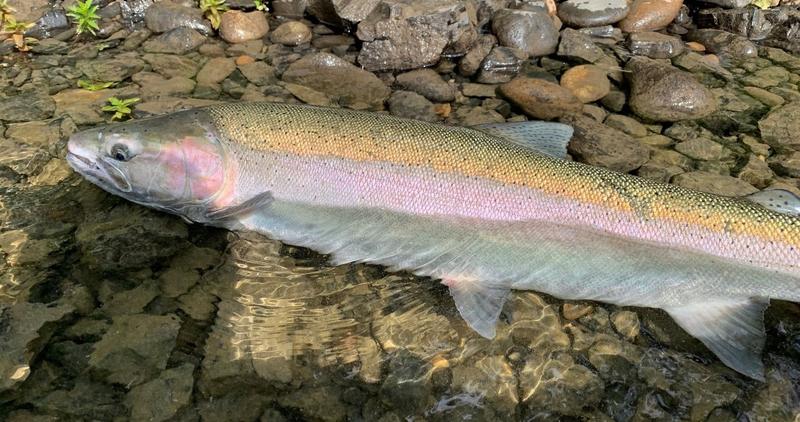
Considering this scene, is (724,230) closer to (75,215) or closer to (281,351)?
(281,351)

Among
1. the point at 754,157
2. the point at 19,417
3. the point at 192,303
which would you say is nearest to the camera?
the point at 19,417

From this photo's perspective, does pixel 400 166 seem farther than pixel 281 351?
Yes

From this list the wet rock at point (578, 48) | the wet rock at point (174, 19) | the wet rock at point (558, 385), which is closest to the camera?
the wet rock at point (558, 385)

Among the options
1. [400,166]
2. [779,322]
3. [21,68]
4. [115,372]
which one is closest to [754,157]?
[779,322]

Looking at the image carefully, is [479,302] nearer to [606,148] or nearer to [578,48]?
[606,148]

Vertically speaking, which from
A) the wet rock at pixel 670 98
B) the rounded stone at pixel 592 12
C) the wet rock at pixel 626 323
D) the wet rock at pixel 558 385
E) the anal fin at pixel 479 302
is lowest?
the wet rock at pixel 558 385

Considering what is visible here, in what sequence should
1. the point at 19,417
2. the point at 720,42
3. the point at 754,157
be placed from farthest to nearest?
1. the point at 720,42
2. the point at 754,157
3. the point at 19,417

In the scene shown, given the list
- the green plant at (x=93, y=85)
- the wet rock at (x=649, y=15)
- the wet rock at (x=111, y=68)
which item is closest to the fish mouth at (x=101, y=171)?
the green plant at (x=93, y=85)

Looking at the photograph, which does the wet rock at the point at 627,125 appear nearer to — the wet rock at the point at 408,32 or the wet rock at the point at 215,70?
the wet rock at the point at 408,32
